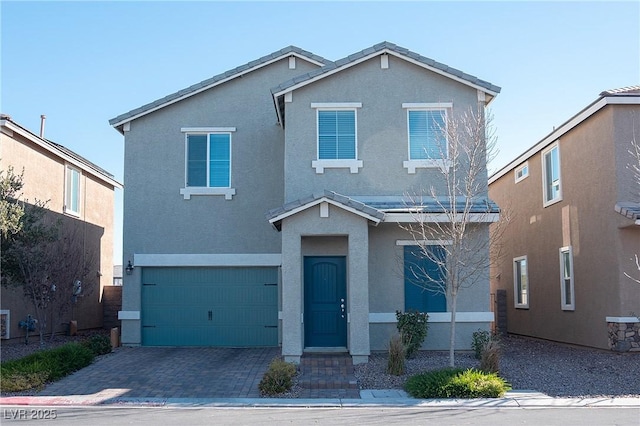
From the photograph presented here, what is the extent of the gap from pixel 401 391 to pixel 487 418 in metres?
2.38

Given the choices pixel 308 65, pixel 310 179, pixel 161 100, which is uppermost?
pixel 308 65

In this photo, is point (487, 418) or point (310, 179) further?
point (310, 179)

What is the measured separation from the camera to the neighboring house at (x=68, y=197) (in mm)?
18594

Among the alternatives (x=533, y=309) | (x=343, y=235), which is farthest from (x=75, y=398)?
(x=533, y=309)

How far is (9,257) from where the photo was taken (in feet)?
53.7

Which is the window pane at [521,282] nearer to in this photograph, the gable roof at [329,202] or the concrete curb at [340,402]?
the gable roof at [329,202]

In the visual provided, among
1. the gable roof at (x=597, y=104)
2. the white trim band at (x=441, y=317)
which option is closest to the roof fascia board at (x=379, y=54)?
the gable roof at (x=597, y=104)

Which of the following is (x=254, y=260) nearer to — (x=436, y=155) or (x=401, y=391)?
(x=436, y=155)

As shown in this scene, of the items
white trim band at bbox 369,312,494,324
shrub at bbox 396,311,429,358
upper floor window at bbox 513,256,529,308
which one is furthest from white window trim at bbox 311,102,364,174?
upper floor window at bbox 513,256,529,308

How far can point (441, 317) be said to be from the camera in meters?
16.2

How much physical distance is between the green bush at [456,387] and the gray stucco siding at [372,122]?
5445 millimetres

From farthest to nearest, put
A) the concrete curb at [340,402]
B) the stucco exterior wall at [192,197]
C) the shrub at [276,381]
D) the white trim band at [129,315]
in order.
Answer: the stucco exterior wall at [192,197], the white trim band at [129,315], the shrub at [276,381], the concrete curb at [340,402]

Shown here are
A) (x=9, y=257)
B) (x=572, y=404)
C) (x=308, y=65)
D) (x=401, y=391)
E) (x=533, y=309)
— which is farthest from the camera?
(x=533, y=309)

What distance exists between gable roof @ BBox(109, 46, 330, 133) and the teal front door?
6054 mm
